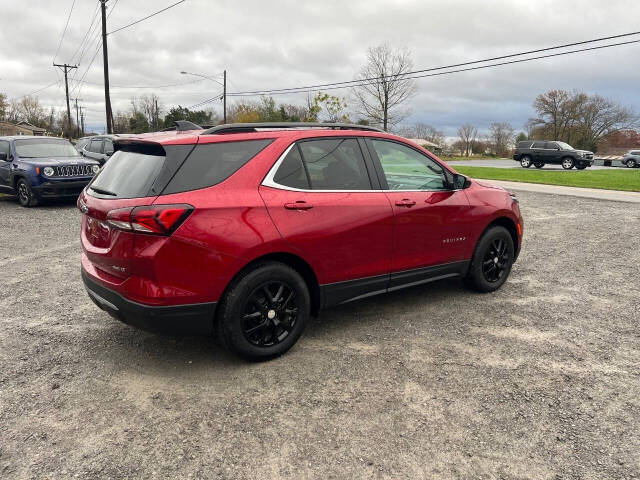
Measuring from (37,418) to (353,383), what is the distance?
1.92 metres

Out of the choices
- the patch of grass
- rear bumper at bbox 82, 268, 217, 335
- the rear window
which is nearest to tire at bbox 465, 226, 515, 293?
rear bumper at bbox 82, 268, 217, 335

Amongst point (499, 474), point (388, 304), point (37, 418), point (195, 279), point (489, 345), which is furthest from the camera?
point (388, 304)

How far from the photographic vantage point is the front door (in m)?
4.02

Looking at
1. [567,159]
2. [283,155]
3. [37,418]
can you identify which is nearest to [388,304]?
[283,155]

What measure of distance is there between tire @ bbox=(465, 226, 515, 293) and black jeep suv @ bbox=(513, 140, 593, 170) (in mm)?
29631

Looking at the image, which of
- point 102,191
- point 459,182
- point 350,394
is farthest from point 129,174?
point 459,182

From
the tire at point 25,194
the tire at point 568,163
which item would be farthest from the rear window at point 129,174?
the tire at point 568,163

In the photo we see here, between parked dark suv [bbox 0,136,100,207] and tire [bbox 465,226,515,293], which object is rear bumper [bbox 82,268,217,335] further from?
parked dark suv [bbox 0,136,100,207]

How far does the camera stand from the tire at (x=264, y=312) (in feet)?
10.3

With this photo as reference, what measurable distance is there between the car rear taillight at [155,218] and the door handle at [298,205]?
701mm

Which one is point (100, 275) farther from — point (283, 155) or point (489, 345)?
point (489, 345)

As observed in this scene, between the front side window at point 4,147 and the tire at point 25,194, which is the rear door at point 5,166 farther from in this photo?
the tire at point 25,194

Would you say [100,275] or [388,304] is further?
[388,304]

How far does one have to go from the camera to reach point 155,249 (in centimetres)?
286
